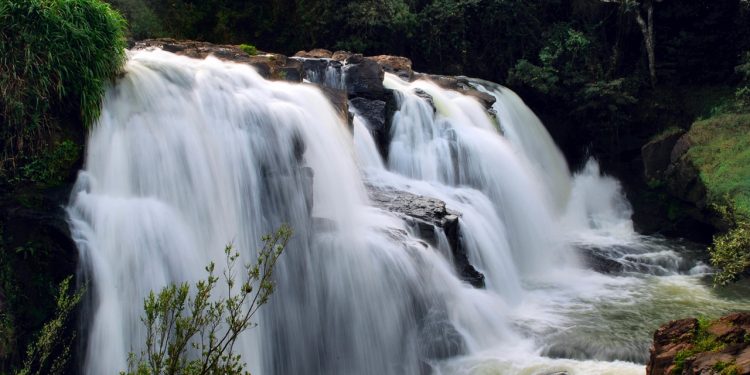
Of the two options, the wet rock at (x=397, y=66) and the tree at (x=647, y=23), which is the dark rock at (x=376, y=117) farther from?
the tree at (x=647, y=23)

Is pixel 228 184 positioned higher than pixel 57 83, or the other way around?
pixel 57 83

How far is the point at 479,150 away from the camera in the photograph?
45.0ft

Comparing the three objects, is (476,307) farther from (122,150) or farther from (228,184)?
(122,150)

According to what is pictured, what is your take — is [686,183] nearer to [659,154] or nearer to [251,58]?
[659,154]

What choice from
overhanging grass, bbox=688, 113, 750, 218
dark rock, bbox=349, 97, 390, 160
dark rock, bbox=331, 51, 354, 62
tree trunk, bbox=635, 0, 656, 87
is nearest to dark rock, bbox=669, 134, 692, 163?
overhanging grass, bbox=688, 113, 750, 218

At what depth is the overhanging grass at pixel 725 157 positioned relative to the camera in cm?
1262

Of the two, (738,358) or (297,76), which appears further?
(297,76)

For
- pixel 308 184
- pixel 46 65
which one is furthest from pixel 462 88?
pixel 46 65

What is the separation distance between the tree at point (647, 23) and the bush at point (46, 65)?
14.2 metres

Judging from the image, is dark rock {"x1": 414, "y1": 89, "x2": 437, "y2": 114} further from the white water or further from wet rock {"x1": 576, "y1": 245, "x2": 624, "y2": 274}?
wet rock {"x1": 576, "y1": 245, "x2": 624, "y2": 274}

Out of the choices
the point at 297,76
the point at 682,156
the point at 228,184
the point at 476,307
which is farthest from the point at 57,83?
the point at 682,156

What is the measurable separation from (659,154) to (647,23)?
455 centimetres

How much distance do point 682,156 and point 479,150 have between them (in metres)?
4.87

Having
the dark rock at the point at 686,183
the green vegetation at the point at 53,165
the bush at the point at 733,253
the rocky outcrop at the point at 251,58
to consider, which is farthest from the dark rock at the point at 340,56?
the bush at the point at 733,253
